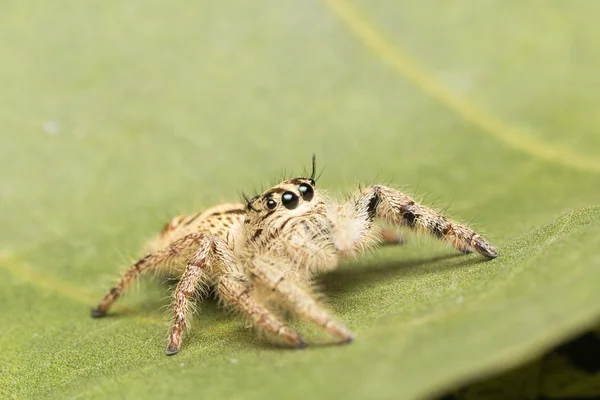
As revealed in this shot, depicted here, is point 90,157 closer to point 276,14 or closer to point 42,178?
point 42,178

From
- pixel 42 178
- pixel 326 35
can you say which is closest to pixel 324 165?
pixel 326 35

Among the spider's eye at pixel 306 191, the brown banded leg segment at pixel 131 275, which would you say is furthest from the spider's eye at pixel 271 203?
the brown banded leg segment at pixel 131 275

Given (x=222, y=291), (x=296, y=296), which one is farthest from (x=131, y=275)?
(x=296, y=296)

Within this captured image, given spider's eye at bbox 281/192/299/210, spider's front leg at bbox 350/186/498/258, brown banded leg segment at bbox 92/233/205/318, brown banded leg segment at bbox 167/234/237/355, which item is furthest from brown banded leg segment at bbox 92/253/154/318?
spider's front leg at bbox 350/186/498/258

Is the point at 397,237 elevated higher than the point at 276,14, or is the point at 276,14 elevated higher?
the point at 276,14

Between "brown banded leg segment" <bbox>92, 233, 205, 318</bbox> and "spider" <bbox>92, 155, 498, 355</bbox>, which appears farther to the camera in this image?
"brown banded leg segment" <bbox>92, 233, 205, 318</bbox>

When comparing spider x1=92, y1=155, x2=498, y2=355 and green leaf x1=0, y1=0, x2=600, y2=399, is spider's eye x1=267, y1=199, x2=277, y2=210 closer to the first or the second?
spider x1=92, y1=155, x2=498, y2=355

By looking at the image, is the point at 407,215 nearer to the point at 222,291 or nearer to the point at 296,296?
the point at 296,296

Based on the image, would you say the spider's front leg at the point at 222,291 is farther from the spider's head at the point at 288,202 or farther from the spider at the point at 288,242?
the spider's head at the point at 288,202
